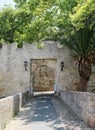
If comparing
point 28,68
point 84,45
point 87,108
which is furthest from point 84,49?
point 87,108

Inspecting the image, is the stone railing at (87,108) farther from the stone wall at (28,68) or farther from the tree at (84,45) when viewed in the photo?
the stone wall at (28,68)

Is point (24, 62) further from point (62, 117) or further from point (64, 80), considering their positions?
point (62, 117)

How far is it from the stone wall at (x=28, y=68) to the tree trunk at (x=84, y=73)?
1.69 metres

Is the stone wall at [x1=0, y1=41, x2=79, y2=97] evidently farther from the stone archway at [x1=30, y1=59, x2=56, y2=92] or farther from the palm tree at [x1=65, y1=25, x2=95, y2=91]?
the stone archway at [x1=30, y1=59, x2=56, y2=92]

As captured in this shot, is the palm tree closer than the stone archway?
Yes

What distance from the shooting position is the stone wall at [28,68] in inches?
851

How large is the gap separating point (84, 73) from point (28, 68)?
183 inches

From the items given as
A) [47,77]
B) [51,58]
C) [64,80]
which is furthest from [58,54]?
[47,77]

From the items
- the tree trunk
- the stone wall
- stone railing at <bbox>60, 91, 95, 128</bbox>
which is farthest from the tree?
stone railing at <bbox>60, 91, 95, 128</bbox>

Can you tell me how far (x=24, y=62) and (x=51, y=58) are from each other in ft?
7.06

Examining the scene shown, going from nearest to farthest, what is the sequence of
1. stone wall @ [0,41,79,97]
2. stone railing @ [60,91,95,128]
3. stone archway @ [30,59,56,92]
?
1. stone railing @ [60,91,95,128]
2. stone wall @ [0,41,79,97]
3. stone archway @ [30,59,56,92]

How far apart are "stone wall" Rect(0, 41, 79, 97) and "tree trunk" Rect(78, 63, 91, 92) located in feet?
5.55

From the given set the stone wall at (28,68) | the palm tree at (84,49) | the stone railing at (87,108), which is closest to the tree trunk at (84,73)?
the palm tree at (84,49)

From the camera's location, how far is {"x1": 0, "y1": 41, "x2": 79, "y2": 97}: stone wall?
21609 millimetres
